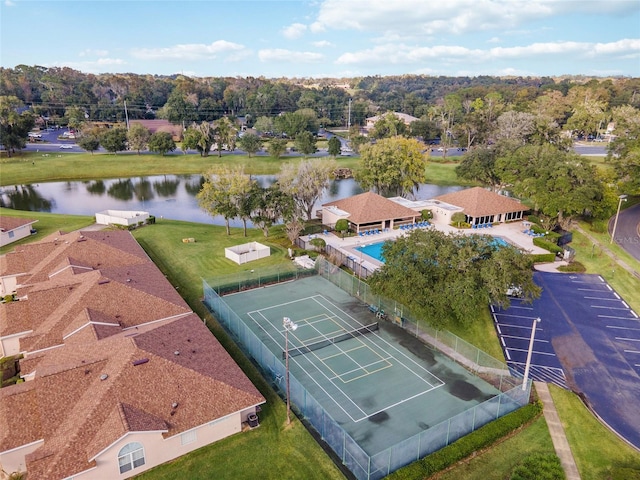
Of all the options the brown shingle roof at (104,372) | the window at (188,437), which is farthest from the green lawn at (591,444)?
the window at (188,437)

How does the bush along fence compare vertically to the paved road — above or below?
below

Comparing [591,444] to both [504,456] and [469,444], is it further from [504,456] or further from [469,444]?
[469,444]

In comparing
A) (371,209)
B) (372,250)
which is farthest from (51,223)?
(372,250)

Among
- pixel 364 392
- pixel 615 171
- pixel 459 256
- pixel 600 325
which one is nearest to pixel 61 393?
pixel 364 392

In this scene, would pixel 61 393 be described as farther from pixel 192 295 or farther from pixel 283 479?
pixel 192 295

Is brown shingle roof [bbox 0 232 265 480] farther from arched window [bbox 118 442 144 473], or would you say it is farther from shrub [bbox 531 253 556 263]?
shrub [bbox 531 253 556 263]

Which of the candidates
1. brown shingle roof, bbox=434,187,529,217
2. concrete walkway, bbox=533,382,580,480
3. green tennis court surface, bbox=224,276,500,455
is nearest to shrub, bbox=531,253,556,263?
brown shingle roof, bbox=434,187,529,217

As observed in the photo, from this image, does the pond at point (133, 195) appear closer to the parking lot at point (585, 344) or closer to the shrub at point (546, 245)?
the shrub at point (546, 245)
